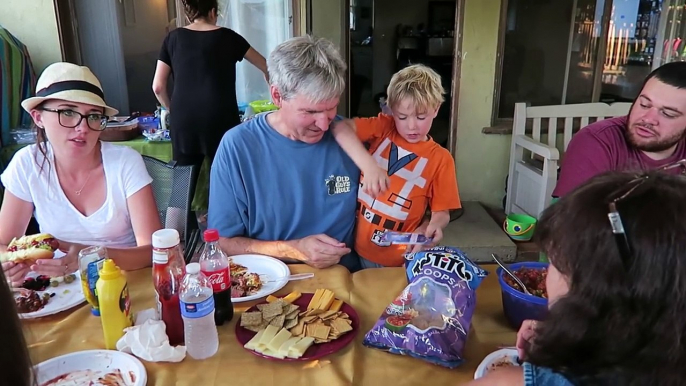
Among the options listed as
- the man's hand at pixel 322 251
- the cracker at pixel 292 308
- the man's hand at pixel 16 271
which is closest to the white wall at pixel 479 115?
the man's hand at pixel 322 251

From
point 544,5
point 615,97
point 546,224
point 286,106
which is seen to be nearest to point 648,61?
point 615,97

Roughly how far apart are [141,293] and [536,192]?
2.74 m

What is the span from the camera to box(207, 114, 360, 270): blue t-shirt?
1697 mm

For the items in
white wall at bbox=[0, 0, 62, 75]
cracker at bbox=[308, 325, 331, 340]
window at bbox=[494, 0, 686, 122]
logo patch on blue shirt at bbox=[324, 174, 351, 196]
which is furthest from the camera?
window at bbox=[494, 0, 686, 122]

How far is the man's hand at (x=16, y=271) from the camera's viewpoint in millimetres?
1318

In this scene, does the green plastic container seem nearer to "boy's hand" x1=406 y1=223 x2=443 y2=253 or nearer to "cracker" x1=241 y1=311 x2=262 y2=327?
"boy's hand" x1=406 y1=223 x2=443 y2=253

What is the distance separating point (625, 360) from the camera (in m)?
0.73

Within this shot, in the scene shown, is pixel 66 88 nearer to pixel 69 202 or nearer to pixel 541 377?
pixel 69 202

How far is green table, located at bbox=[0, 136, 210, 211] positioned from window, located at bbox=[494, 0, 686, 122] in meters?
2.21

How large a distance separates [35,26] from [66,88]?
2.29m

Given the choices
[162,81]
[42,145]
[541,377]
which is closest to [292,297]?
[541,377]

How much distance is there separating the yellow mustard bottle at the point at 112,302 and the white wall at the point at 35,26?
2947 millimetres

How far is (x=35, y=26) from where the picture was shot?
3340 mm

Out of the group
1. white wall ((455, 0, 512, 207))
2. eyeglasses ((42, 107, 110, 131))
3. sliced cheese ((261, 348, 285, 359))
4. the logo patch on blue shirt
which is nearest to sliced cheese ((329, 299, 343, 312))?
sliced cheese ((261, 348, 285, 359))
